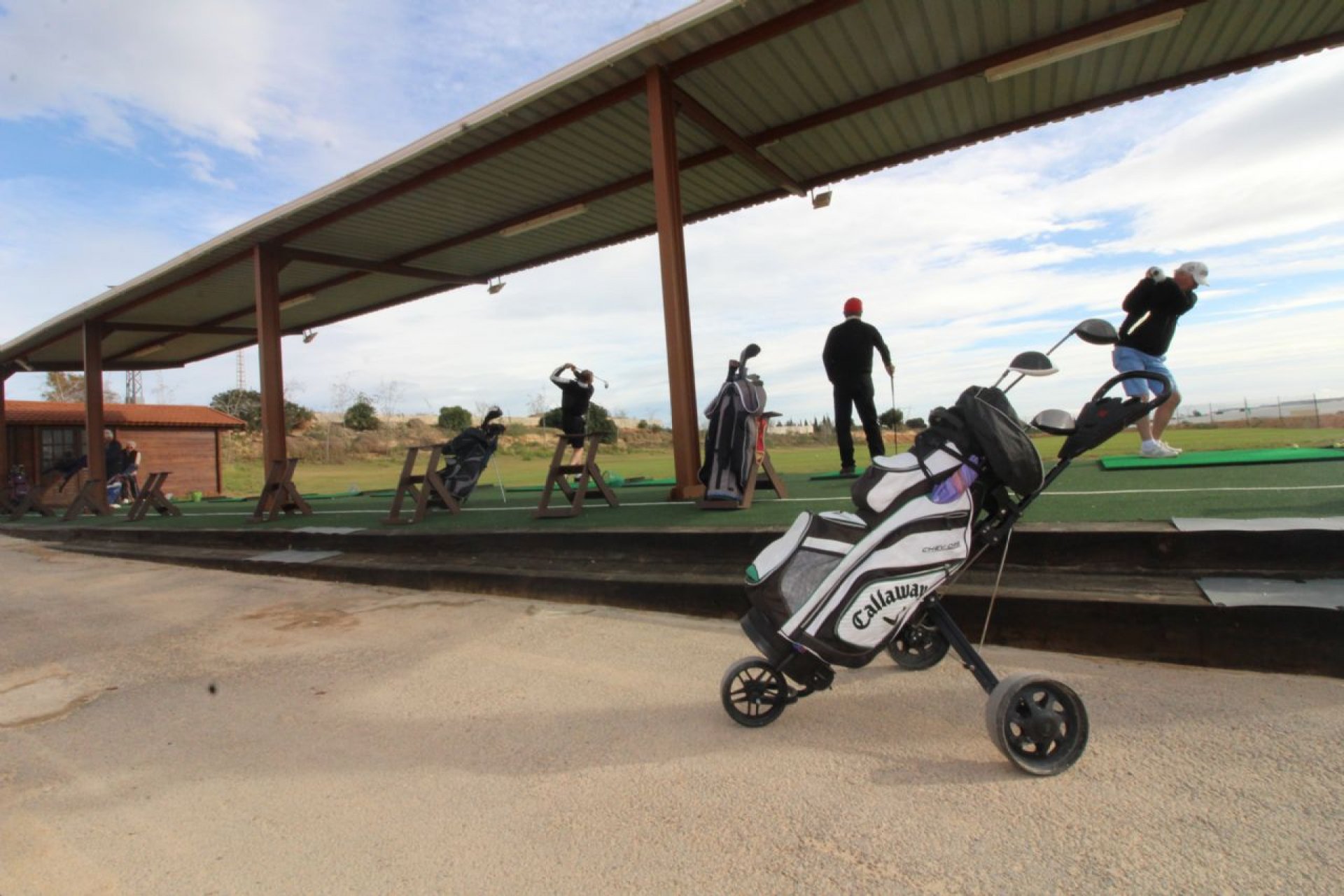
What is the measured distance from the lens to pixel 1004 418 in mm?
2328

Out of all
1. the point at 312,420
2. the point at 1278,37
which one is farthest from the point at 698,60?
the point at 312,420

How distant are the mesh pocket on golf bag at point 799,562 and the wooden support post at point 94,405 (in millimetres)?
17184

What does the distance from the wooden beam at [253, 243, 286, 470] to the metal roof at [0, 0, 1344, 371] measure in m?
0.33

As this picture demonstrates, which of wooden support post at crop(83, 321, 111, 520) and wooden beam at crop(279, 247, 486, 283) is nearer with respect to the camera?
wooden beam at crop(279, 247, 486, 283)

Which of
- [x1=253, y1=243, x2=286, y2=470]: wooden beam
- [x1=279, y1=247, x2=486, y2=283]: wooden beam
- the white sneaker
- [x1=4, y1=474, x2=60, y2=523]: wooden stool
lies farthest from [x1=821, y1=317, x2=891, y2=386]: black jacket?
[x1=4, y1=474, x2=60, y2=523]: wooden stool

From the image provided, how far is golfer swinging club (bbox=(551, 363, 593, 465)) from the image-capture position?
910 cm

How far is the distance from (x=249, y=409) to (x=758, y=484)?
42852 mm

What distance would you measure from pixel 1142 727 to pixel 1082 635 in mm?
782

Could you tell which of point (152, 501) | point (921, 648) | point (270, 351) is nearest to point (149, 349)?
point (152, 501)

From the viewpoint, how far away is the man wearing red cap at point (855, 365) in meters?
7.25

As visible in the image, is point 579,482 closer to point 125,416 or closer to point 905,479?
point 905,479

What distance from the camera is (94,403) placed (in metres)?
15.3

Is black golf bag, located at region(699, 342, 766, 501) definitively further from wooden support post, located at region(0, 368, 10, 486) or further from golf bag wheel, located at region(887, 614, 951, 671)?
wooden support post, located at region(0, 368, 10, 486)

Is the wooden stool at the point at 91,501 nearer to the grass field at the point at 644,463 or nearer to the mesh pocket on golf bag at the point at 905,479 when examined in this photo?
the grass field at the point at 644,463
